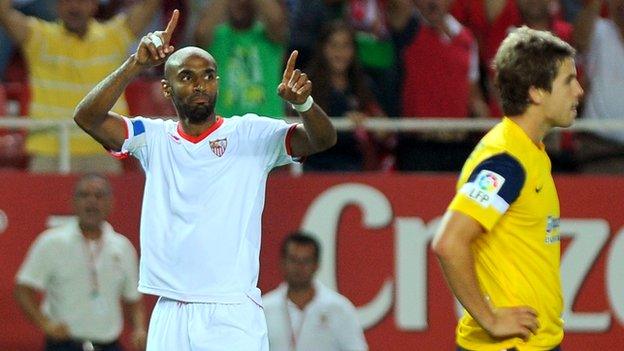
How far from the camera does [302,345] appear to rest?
9680 millimetres

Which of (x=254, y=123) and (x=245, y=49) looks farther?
(x=245, y=49)

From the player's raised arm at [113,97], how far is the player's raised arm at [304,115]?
1.71 feet

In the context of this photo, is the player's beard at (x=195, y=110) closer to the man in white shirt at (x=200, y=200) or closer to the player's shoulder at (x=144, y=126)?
the man in white shirt at (x=200, y=200)

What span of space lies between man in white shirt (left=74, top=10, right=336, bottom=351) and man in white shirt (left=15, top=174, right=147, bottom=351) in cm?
312

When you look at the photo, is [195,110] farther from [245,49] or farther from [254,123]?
[245,49]

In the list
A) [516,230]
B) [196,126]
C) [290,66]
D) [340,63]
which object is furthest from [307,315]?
[516,230]

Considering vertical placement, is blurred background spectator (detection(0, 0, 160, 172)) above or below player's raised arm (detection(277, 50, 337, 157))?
above

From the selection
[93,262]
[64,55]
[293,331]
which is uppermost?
[64,55]

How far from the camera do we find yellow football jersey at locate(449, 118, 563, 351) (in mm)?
5645

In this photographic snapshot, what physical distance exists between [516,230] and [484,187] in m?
0.24

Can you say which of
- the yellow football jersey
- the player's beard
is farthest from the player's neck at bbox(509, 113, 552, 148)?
the player's beard

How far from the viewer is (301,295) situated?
31.9ft

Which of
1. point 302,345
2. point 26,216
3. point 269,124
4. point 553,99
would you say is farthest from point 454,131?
point 553,99

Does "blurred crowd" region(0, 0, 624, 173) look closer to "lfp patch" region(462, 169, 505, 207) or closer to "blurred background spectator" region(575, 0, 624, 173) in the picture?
"blurred background spectator" region(575, 0, 624, 173)
